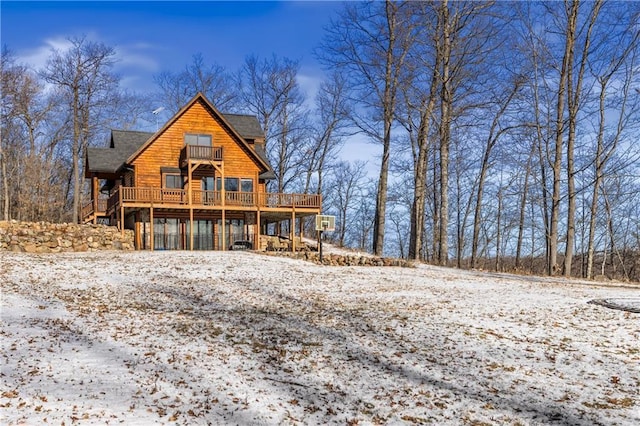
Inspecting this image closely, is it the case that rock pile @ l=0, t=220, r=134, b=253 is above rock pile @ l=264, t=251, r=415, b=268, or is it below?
above

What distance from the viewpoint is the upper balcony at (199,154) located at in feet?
85.5

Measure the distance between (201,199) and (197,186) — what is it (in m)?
2.29

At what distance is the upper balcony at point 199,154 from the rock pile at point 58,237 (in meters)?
4.98

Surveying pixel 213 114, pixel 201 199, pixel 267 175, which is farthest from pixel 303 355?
pixel 267 175

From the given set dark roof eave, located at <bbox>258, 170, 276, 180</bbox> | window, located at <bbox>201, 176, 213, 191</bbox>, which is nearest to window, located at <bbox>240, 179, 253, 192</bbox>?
dark roof eave, located at <bbox>258, 170, 276, 180</bbox>

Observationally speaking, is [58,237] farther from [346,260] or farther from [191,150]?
[346,260]

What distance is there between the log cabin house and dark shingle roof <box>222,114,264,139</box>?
130 inches

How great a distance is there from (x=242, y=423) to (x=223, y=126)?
Answer: 23844mm

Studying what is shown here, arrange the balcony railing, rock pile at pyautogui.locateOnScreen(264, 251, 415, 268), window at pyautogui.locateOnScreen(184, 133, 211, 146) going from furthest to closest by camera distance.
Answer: the balcony railing < window at pyautogui.locateOnScreen(184, 133, 211, 146) < rock pile at pyautogui.locateOnScreen(264, 251, 415, 268)

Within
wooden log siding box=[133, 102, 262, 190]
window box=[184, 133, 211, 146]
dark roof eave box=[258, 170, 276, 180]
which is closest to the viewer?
wooden log siding box=[133, 102, 262, 190]

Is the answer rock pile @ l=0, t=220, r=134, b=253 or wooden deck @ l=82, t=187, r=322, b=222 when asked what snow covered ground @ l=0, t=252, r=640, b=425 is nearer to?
rock pile @ l=0, t=220, r=134, b=253

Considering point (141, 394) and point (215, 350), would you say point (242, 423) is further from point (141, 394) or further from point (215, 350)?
point (215, 350)

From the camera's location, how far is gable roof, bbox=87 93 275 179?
27719 mm

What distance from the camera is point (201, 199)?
2575cm
